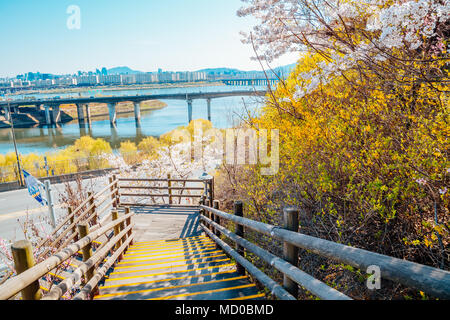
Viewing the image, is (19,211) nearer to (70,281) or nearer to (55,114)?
(70,281)

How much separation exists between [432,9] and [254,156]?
598cm

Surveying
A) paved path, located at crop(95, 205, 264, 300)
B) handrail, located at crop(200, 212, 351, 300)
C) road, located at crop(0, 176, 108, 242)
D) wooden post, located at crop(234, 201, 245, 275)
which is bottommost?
road, located at crop(0, 176, 108, 242)

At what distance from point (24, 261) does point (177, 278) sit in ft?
7.66

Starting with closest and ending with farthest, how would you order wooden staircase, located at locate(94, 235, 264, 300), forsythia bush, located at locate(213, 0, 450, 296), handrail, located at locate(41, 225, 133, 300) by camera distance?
1. handrail, located at locate(41, 225, 133, 300)
2. forsythia bush, located at locate(213, 0, 450, 296)
3. wooden staircase, located at locate(94, 235, 264, 300)

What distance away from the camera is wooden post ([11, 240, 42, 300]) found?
1.98 metres

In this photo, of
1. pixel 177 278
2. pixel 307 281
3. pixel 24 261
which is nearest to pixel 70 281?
pixel 24 261

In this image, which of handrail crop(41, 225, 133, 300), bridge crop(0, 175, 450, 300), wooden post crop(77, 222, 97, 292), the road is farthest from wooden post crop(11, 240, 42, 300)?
the road

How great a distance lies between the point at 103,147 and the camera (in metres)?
36.4

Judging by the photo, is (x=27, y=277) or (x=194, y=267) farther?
(x=194, y=267)

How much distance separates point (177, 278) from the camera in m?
4.01

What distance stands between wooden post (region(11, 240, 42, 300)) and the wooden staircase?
1495 mm

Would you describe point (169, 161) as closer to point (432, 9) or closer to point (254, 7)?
point (254, 7)

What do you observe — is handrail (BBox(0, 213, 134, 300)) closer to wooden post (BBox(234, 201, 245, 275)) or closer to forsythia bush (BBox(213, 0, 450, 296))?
wooden post (BBox(234, 201, 245, 275))

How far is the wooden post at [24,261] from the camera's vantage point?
1984mm
